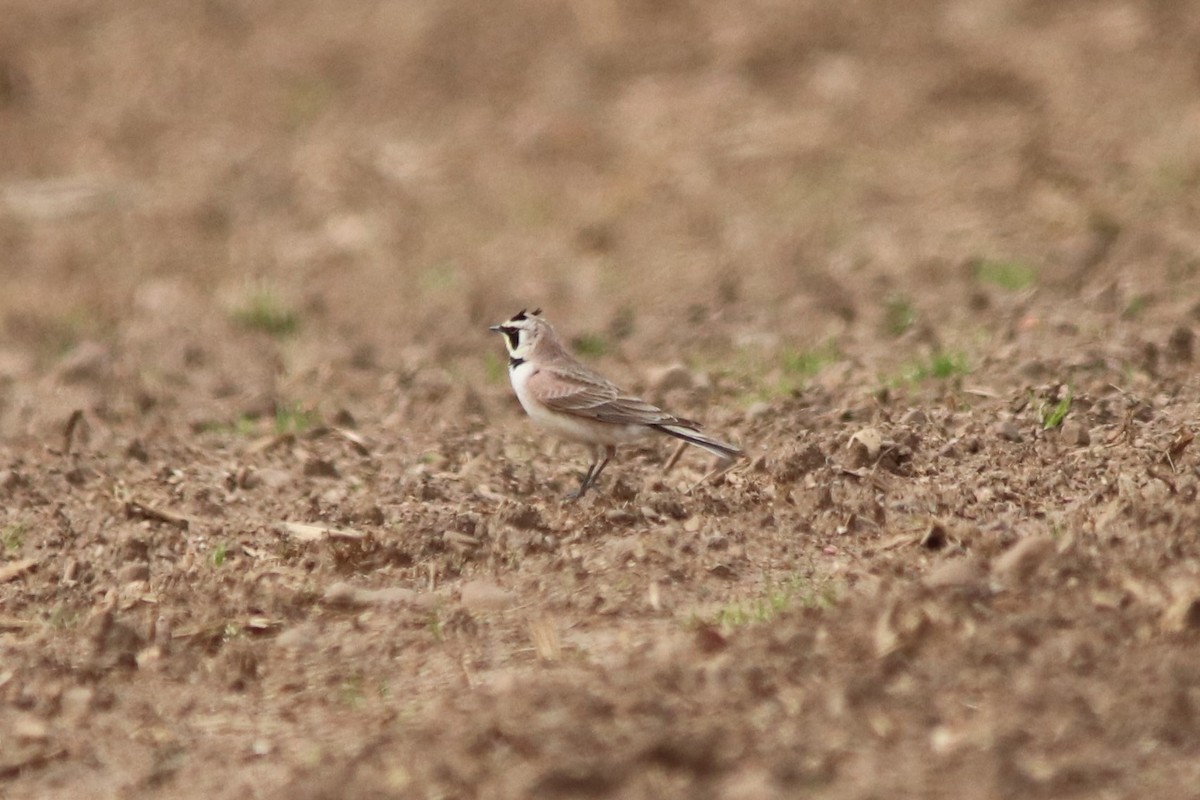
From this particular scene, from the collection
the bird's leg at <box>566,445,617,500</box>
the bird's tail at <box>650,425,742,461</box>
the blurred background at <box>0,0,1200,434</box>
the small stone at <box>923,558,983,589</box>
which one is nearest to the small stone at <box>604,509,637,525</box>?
the bird's leg at <box>566,445,617,500</box>

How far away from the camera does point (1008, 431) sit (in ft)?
24.7

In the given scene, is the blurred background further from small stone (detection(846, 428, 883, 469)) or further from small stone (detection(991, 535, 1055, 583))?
small stone (detection(991, 535, 1055, 583))

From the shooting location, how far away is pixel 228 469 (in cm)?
835

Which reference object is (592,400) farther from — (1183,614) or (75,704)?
(1183,614)

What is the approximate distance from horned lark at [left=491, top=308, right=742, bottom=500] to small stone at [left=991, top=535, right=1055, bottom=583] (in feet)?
5.55

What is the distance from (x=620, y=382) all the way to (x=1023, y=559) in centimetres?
400

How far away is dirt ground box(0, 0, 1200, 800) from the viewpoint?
5188mm

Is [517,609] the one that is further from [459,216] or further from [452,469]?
[459,216]

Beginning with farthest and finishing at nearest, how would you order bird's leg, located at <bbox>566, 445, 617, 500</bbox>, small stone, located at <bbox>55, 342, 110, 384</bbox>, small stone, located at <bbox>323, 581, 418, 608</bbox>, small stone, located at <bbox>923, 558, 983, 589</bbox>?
small stone, located at <bbox>55, 342, 110, 384</bbox> < bird's leg, located at <bbox>566, 445, 617, 500</bbox> < small stone, located at <bbox>323, 581, 418, 608</bbox> < small stone, located at <bbox>923, 558, 983, 589</bbox>

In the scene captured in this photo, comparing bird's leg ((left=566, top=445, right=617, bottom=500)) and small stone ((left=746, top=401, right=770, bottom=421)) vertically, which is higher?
small stone ((left=746, top=401, right=770, bottom=421))

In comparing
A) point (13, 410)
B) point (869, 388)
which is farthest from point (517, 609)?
point (13, 410)

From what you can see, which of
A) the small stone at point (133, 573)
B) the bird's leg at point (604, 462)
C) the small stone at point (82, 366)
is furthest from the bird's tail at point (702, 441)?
the small stone at point (82, 366)

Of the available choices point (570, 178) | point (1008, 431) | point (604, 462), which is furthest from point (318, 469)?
point (570, 178)

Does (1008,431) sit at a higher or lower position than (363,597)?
higher
